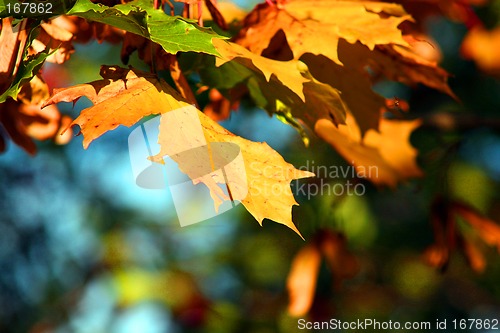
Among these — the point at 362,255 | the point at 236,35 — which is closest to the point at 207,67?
the point at 236,35

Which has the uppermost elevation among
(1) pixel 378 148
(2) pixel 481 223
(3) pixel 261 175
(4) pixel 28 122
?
(3) pixel 261 175

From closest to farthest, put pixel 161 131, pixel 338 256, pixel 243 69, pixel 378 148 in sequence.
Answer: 1. pixel 161 131
2. pixel 243 69
3. pixel 378 148
4. pixel 338 256

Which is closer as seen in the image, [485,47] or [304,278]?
[304,278]

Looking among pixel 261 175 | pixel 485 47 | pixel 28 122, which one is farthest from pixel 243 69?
pixel 485 47

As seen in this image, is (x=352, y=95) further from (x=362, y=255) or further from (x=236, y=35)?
(x=362, y=255)

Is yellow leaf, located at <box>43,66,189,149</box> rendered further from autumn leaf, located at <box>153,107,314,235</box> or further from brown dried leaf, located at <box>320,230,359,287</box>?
brown dried leaf, located at <box>320,230,359,287</box>

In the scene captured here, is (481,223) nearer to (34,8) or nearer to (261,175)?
(261,175)

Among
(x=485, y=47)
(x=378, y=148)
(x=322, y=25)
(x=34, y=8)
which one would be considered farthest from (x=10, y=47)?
(x=485, y=47)

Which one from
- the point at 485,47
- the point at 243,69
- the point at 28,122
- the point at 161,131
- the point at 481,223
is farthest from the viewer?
the point at 485,47

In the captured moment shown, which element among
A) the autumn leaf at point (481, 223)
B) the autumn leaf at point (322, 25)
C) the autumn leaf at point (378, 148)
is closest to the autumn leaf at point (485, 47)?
the autumn leaf at point (481, 223)

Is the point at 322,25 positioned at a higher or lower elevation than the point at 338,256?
higher
